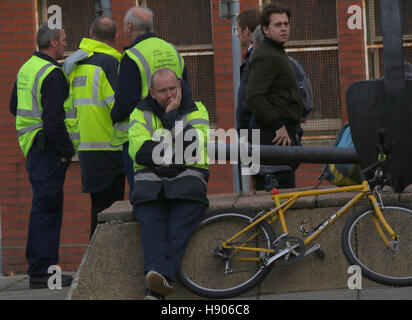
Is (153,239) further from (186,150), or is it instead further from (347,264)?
(347,264)

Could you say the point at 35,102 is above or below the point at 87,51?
below

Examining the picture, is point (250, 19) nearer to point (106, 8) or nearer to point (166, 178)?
point (166, 178)

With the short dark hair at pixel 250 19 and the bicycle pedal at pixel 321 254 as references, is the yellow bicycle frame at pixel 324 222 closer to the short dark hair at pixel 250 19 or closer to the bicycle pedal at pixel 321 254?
the bicycle pedal at pixel 321 254

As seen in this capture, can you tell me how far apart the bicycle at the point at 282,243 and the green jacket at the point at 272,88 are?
854 millimetres

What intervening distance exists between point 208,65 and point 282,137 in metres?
4.05

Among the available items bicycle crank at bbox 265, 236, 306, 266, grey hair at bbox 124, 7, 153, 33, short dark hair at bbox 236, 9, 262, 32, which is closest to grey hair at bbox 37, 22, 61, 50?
grey hair at bbox 124, 7, 153, 33

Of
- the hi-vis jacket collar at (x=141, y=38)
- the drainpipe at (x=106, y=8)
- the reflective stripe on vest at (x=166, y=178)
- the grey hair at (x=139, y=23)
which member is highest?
the drainpipe at (x=106, y=8)

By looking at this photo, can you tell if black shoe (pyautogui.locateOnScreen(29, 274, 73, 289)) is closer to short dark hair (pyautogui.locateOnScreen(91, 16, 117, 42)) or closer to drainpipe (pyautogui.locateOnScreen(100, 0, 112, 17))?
short dark hair (pyautogui.locateOnScreen(91, 16, 117, 42))

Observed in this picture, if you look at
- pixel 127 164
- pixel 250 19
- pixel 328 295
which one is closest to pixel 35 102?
pixel 127 164

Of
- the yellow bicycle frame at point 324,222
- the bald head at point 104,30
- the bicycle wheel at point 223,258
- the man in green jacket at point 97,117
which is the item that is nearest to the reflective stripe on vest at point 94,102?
the man in green jacket at point 97,117

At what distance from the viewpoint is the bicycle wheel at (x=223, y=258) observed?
21.4ft

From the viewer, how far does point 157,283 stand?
6.17 metres

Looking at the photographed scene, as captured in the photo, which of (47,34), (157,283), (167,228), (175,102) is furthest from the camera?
(47,34)

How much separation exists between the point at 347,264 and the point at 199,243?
986mm
